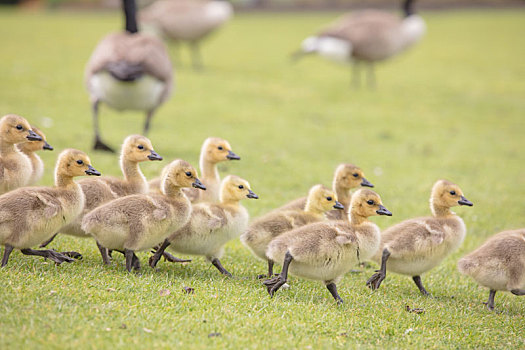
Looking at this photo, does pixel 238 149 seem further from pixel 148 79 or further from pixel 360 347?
pixel 360 347

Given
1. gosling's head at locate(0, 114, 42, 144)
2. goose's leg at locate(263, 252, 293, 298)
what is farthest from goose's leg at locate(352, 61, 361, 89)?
goose's leg at locate(263, 252, 293, 298)

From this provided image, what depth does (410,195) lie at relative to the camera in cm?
1134

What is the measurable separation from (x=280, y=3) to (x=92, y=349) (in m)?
45.3

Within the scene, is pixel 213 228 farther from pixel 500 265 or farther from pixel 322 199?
pixel 500 265

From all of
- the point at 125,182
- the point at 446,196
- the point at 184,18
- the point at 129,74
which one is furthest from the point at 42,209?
the point at 184,18

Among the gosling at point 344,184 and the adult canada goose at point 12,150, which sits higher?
the adult canada goose at point 12,150

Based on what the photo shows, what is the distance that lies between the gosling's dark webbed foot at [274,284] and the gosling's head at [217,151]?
6.86 ft

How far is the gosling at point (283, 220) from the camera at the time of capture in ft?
21.2

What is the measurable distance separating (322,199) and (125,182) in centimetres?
216

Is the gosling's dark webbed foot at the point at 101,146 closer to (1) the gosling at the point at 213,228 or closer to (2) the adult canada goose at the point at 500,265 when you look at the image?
(1) the gosling at the point at 213,228

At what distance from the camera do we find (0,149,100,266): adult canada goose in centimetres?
549

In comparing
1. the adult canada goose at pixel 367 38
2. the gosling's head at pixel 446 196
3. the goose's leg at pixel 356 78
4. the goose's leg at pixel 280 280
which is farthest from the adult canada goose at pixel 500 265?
the goose's leg at pixel 356 78

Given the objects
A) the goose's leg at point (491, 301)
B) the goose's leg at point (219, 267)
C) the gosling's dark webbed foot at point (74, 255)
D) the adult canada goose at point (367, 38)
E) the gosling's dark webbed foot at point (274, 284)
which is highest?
the adult canada goose at point (367, 38)

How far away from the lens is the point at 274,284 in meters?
5.99
